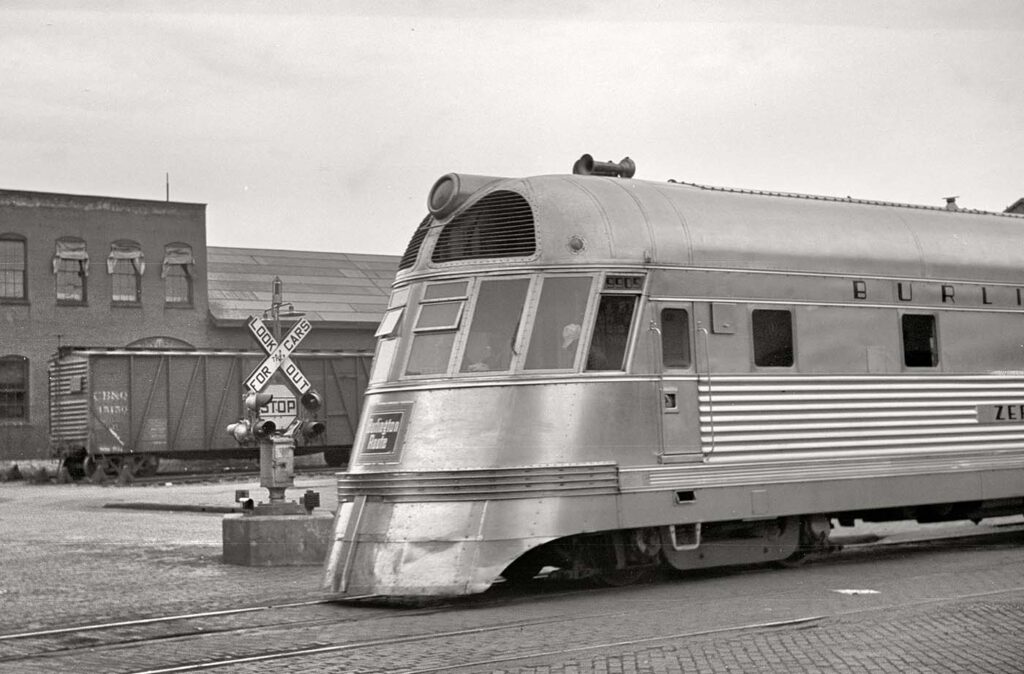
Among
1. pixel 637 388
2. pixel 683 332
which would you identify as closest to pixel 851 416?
pixel 683 332

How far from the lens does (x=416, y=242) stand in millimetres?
13273

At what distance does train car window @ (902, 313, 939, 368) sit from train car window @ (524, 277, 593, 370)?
151 inches

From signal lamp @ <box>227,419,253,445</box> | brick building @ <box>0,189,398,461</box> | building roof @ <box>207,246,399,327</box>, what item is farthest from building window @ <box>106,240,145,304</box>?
signal lamp @ <box>227,419,253,445</box>

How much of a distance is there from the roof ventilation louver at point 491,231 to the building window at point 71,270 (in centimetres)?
3808

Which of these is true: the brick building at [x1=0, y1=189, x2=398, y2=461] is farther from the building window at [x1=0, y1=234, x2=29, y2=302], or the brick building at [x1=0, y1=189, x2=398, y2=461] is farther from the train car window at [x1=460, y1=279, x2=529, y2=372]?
the train car window at [x1=460, y1=279, x2=529, y2=372]

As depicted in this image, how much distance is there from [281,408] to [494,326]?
4.87m

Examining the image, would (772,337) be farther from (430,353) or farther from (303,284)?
(303,284)

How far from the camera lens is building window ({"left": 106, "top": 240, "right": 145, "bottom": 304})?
161 feet

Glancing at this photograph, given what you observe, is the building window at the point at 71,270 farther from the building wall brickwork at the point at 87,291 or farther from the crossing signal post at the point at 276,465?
the crossing signal post at the point at 276,465

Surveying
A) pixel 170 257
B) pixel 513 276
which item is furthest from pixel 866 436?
pixel 170 257

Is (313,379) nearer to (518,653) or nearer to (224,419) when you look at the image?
(224,419)

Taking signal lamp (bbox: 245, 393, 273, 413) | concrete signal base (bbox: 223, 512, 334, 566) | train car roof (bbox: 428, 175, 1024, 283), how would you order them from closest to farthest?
1. train car roof (bbox: 428, 175, 1024, 283)
2. concrete signal base (bbox: 223, 512, 334, 566)
3. signal lamp (bbox: 245, 393, 273, 413)

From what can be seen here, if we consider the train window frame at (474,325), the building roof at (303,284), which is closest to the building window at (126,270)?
the building roof at (303,284)

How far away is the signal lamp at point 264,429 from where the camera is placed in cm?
1594
